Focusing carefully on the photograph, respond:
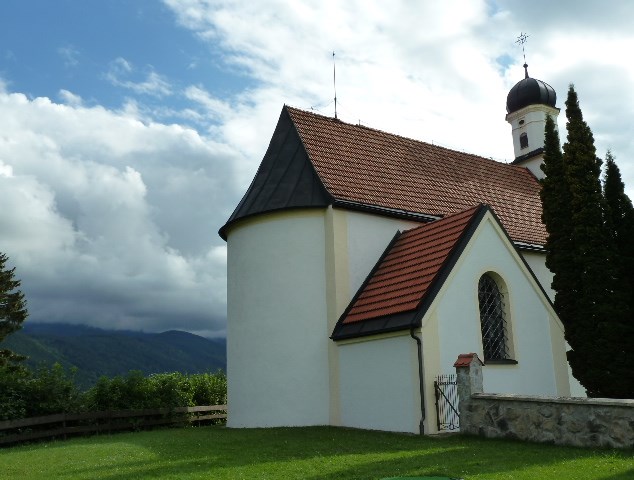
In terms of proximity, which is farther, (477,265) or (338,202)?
(338,202)

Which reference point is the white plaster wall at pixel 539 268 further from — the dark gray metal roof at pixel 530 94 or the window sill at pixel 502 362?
the dark gray metal roof at pixel 530 94

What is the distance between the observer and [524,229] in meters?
22.9

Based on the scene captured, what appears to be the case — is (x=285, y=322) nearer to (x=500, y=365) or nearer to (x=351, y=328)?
(x=351, y=328)

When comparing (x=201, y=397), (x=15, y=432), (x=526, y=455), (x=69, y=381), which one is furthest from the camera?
(x=201, y=397)

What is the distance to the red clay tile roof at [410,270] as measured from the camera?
52.9 ft

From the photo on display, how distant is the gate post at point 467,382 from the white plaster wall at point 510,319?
1297 millimetres

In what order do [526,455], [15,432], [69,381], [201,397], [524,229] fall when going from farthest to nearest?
1. [201,397]
2. [524,229]
3. [69,381]
4. [15,432]
5. [526,455]

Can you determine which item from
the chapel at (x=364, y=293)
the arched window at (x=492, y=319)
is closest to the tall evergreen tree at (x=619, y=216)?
the chapel at (x=364, y=293)

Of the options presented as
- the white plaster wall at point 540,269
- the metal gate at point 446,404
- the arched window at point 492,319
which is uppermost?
the white plaster wall at point 540,269

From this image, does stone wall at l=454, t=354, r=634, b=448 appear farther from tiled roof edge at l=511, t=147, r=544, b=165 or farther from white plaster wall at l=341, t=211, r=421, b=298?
tiled roof edge at l=511, t=147, r=544, b=165

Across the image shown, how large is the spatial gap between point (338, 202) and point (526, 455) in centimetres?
971

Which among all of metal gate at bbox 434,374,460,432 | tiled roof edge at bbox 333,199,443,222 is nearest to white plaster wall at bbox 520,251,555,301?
tiled roof edge at bbox 333,199,443,222

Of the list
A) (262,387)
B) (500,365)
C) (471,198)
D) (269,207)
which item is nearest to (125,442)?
(262,387)

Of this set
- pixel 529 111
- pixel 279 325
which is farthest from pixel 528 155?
pixel 279 325
